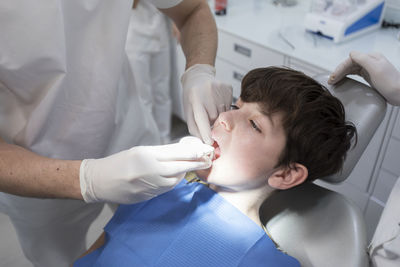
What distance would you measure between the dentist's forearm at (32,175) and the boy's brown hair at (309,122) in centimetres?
62

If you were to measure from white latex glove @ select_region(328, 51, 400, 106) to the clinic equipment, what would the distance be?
2.58ft

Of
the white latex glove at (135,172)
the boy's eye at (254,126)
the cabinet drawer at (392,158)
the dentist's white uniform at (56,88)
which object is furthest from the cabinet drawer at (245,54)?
the white latex glove at (135,172)

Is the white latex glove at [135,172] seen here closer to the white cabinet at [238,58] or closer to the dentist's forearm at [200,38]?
the dentist's forearm at [200,38]

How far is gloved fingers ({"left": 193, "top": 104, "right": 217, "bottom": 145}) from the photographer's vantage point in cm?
106

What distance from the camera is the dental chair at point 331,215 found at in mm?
951

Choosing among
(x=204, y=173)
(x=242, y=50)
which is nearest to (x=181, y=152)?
(x=204, y=173)

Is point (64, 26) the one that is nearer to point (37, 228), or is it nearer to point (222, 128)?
point (222, 128)

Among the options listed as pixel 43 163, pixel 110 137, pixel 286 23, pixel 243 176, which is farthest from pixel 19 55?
pixel 286 23

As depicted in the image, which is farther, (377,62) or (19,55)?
(377,62)

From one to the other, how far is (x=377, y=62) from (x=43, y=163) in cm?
104

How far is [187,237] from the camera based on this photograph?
3.38ft

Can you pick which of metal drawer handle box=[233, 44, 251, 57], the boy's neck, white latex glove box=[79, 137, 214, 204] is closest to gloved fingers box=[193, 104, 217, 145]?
white latex glove box=[79, 137, 214, 204]

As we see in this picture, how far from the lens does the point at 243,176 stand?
41.3 inches

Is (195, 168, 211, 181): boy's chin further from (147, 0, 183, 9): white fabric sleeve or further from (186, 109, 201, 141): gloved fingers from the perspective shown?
(147, 0, 183, 9): white fabric sleeve
